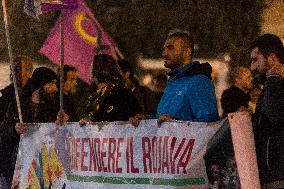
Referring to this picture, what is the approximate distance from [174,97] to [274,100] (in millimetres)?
912

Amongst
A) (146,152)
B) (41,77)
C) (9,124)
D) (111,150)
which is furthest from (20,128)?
(146,152)

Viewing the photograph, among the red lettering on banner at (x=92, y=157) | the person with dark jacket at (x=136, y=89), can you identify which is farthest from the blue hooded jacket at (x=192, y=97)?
the person with dark jacket at (x=136, y=89)

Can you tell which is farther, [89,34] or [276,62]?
[89,34]

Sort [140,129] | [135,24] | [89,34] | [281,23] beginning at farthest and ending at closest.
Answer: [135,24]
[281,23]
[89,34]
[140,129]

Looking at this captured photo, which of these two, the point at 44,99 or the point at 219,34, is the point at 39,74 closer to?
the point at 44,99

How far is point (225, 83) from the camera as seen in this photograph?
9.24 metres

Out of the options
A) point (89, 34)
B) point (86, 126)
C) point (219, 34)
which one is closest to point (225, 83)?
point (219, 34)

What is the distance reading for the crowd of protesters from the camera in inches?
149

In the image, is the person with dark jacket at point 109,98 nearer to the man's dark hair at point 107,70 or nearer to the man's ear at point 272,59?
the man's dark hair at point 107,70

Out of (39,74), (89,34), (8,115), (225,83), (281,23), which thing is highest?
(281,23)

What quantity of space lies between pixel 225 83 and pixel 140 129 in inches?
194

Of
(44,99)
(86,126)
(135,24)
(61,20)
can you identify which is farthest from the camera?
(135,24)

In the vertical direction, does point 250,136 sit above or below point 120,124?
below

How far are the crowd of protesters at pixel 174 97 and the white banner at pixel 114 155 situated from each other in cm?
12
